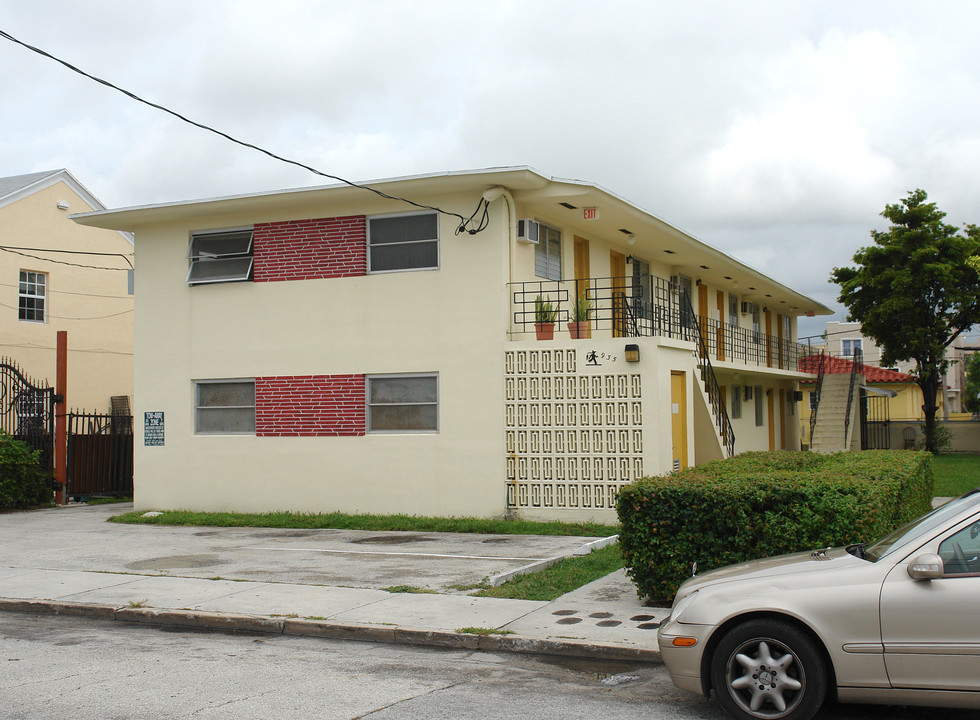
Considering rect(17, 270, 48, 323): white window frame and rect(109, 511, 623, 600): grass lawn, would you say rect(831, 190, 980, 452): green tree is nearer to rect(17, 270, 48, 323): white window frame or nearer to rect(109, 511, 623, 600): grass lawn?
rect(109, 511, 623, 600): grass lawn

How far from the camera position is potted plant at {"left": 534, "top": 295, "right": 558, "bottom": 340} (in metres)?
15.5

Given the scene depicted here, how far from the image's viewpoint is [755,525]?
8.30 meters

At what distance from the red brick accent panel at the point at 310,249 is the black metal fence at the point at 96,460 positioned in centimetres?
Result: 616

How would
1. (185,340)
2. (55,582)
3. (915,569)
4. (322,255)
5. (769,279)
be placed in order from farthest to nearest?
(769,279) < (185,340) < (322,255) < (55,582) < (915,569)

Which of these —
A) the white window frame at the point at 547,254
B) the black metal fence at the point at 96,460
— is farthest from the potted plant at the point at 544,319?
the black metal fence at the point at 96,460

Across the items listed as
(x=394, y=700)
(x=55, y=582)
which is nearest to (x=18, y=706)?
(x=394, y=700)

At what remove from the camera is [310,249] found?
16953mm

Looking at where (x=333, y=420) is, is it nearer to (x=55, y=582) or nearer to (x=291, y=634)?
(x=55, y=582)

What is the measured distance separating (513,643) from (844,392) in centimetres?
2649

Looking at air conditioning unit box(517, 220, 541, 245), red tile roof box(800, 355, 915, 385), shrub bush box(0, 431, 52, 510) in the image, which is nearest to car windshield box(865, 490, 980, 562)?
air conditioning unit box(517, 220, 541, 245)

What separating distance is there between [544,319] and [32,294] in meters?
19.0

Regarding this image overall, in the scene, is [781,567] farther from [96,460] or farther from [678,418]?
[96,460]

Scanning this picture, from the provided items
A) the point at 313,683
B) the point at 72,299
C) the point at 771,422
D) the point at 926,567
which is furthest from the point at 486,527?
the point at 771,422

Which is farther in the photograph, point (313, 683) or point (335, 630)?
point (335, 630)
